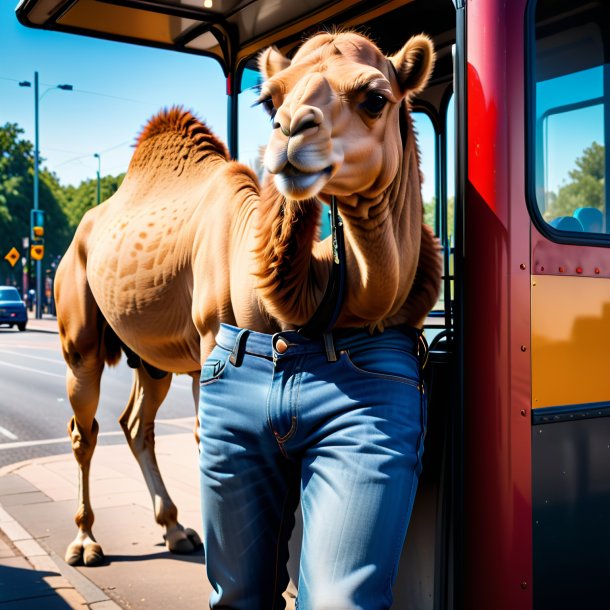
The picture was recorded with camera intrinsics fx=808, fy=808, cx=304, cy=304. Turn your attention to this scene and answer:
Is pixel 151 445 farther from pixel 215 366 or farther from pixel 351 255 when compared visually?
pixel 351 255

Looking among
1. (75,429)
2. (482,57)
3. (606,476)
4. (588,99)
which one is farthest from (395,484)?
(75,429)

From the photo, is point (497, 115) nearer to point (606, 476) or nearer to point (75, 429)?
point (606, 476)

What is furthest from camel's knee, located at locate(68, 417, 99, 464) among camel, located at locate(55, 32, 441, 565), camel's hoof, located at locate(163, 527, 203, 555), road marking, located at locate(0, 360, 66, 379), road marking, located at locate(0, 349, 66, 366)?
road marking, located at locate(0, 349, 66, 366)

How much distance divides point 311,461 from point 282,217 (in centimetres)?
→ 69

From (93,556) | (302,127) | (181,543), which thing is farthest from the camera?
(181,543)

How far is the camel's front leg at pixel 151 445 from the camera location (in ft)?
15.4

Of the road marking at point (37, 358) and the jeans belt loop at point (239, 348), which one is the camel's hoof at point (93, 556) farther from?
the road marking at point (37, 358)

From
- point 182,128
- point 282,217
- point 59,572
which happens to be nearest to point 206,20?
point 182,128

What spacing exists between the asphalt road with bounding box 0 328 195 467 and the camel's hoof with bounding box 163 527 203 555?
1109mm

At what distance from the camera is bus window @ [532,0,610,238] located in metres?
2.57

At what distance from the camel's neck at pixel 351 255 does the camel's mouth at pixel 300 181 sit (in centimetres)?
27

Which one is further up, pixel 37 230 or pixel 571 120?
pixel 37 230

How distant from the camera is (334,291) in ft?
7.27

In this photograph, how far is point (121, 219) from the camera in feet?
13.1
